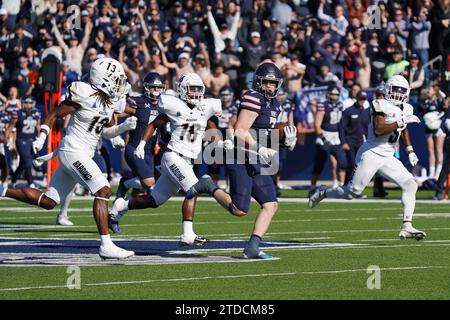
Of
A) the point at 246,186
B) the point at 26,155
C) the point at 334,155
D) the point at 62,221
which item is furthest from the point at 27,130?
the point at 246,186

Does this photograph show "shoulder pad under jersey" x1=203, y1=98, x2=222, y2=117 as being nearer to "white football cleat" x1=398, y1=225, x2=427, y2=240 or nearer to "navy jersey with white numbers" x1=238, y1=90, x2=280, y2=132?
"navy jersey with white numbers" x1=238, y1=90, x2=280, y2=132

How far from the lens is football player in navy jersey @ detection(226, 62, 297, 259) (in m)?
11.7

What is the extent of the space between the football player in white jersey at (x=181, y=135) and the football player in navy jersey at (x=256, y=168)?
135 cm

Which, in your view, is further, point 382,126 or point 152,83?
point 152,83

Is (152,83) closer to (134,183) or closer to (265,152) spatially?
(134,183)

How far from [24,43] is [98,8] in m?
1.91

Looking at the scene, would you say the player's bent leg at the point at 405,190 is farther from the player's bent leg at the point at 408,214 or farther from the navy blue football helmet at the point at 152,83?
the navy blue football helmet at the point at 152,83

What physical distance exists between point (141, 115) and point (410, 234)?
16.4 feet

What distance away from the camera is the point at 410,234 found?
13.7 metres

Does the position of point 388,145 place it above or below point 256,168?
below

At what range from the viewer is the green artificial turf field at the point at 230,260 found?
959 centimetres

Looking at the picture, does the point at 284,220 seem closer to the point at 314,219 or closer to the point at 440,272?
the point at 314,219

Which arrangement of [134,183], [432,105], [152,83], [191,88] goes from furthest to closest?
[432,105], [134,183], [152,83], [191,88]

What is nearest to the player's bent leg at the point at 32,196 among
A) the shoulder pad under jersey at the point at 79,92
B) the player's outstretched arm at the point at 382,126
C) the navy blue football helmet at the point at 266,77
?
the shoulder pad under jersey at the point at 79,92
